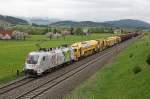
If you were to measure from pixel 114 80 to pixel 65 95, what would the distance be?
641cm

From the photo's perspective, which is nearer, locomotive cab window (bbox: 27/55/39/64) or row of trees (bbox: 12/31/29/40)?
locomotive cab window (bbox: 27/55/39/64)

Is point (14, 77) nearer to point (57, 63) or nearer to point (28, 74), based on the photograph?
point (28, 74)

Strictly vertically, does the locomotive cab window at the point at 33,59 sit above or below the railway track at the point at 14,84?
above

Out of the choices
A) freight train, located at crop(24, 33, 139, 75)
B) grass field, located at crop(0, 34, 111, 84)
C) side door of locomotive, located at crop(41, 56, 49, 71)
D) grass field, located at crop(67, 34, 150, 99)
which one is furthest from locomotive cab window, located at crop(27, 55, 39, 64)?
grass field, located at crop(67, 34, 150, 99)

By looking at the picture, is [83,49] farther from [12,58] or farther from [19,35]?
[19,35]

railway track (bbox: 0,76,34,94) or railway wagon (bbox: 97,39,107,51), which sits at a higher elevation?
railway track (bbox: 0,76,34,94)

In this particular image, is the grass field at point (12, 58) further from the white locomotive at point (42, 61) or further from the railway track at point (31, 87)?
the railway track at point (31, 87)

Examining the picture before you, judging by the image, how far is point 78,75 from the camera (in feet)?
148

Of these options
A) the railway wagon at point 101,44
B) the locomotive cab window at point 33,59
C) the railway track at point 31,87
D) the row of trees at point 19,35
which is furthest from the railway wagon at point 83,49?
the row of trees at point 19,35

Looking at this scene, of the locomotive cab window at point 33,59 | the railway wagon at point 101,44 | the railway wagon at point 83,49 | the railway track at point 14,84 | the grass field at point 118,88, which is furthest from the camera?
the railway wagon at point 101,44

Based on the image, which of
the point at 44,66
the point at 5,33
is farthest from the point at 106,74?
the point at 5,33

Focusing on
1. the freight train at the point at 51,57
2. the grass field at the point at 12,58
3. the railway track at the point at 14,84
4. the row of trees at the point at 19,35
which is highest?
the freight train at the point at 51,57

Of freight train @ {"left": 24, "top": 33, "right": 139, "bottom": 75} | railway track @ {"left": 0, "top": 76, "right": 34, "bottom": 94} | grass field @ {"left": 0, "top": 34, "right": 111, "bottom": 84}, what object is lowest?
grass field @ {"left": 0, "top": 34, "right": 111, "bottom": 84}

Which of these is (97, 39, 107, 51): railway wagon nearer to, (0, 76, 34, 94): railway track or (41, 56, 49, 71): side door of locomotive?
(41, 56, 49, 71): side door of locomotive
